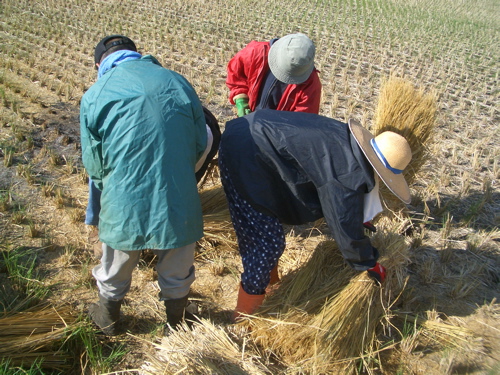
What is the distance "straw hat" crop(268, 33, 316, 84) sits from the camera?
2.51m

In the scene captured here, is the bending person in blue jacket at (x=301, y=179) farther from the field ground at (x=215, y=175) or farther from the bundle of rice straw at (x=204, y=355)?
the field ground at (x=215, y=175)

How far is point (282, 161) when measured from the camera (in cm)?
196

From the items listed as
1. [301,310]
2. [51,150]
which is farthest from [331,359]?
[51,150]

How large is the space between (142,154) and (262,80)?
1452 mm

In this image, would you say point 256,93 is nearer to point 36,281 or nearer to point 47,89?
point 36,281

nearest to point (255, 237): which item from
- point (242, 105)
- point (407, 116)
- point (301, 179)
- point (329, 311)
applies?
point (301, 179)

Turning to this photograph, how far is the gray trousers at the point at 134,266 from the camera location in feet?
6.14

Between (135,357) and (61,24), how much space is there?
654 centimetres

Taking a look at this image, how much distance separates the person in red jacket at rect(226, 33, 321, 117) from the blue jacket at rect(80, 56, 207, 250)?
966mm

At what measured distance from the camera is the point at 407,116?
286 cm

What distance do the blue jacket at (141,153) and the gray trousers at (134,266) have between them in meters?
0.14

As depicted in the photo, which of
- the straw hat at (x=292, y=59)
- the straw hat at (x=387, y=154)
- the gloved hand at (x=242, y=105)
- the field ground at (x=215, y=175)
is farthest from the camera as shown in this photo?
the gloved hand at (x=242, y=105)

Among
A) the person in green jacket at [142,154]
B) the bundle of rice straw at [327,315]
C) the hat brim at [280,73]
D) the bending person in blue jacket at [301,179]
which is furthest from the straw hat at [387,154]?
the hat brim at [280,73]

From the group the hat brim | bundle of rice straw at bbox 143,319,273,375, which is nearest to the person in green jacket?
bundle of rice straw at bbox 143,319,273,375
